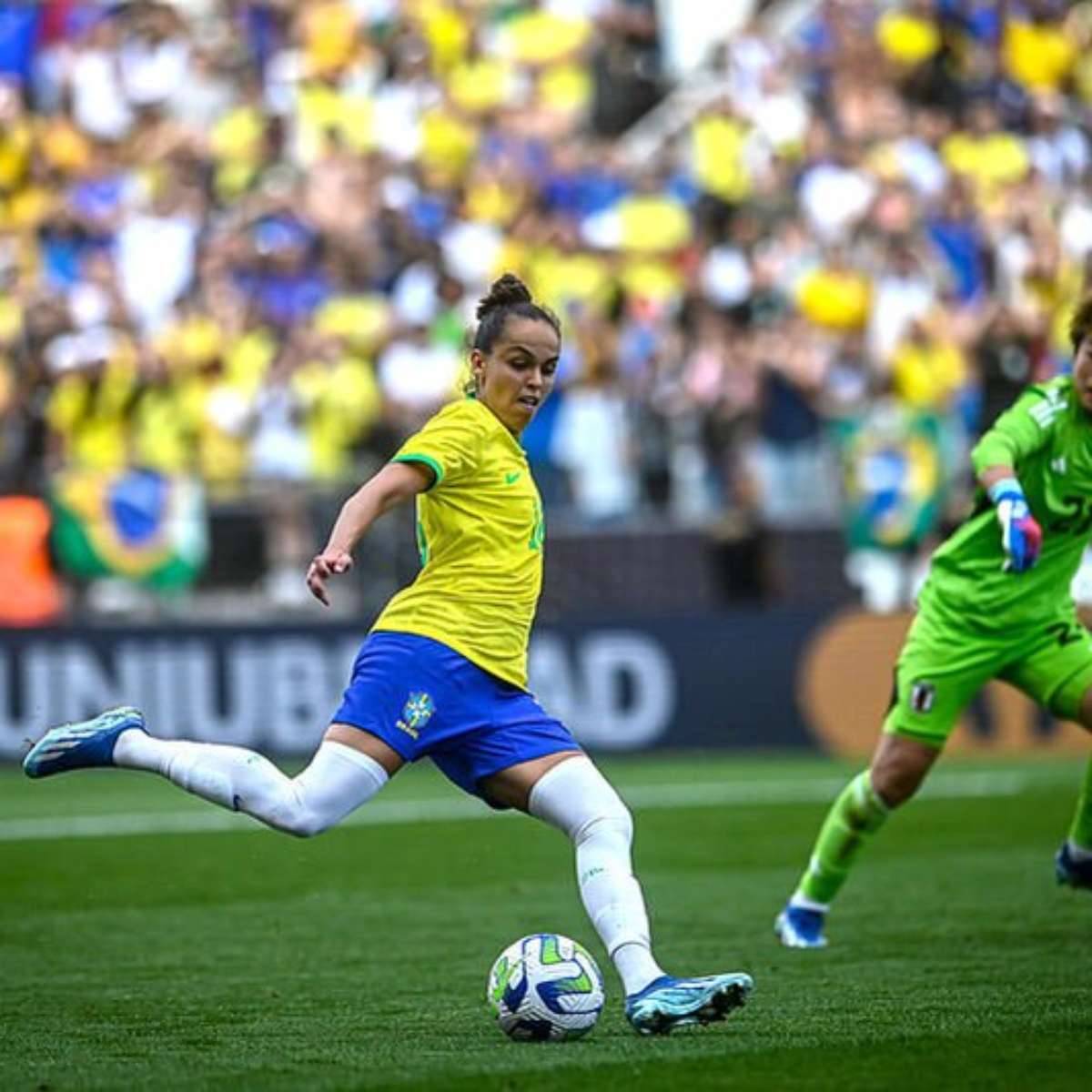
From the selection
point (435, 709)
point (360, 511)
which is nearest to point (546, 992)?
point (435, 709)

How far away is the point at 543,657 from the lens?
61.4 ft

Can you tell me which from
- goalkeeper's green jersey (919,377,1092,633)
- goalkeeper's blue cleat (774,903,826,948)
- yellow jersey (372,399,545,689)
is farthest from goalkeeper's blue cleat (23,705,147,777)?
goalkeeper's green jersey (919,377,1092,633)

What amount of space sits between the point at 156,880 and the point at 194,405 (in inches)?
273

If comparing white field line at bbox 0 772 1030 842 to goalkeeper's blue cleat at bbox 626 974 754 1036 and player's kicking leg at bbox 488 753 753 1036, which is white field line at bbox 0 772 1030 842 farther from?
goalkeeper's blue cleat at bbox 626 974 754 1036

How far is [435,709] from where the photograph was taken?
759 cm

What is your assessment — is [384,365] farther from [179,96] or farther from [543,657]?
[179,96]

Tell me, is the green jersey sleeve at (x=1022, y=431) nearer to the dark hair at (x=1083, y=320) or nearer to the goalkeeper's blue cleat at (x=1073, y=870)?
the dark hair at (x=1083, y=320)

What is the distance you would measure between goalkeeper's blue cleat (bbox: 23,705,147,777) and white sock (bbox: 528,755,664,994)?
1.29 meters

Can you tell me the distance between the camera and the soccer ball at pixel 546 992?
7402 mm

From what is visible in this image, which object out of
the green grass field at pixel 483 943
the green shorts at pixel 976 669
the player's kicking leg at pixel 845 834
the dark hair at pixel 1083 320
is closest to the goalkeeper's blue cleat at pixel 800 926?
the player's kicking leg at pixel 845 834

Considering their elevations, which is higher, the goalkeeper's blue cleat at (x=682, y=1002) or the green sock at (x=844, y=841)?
the goalkeeper's blue cleat at (x=682, y=1002)

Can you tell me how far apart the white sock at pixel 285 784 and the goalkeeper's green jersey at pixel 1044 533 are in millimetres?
2971

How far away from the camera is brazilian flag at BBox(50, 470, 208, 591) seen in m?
17.8

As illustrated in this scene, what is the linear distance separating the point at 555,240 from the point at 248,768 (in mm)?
12924
